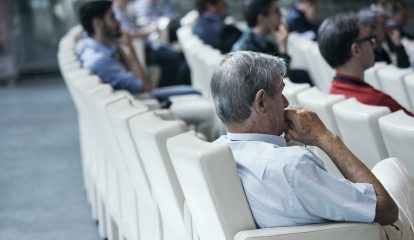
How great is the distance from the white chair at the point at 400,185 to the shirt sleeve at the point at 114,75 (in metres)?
3.80

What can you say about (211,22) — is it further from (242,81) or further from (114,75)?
(242,81)

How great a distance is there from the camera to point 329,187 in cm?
284

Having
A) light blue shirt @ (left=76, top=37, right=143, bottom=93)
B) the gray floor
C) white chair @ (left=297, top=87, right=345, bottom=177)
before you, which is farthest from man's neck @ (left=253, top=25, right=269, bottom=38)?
white chair @ (left=297, top=87, right=345, bottom=177)

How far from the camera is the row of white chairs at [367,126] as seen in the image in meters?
3.49

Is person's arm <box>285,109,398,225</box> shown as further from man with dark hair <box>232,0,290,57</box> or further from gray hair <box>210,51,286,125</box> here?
man with dark hair <box>232,0,290,57</box>

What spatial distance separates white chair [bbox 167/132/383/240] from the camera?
2764 mm

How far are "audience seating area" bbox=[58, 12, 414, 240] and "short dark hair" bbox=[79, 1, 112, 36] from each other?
91 cm

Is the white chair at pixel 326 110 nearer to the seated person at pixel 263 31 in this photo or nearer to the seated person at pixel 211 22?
the seated person at pixel 263 31

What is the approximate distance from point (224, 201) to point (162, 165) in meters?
0.66

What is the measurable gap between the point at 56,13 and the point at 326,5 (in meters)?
4.57

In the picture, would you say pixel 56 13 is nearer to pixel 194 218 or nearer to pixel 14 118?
pixel 14 118

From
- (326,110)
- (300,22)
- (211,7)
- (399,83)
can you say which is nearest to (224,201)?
(326,110)

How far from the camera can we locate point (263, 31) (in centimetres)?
792

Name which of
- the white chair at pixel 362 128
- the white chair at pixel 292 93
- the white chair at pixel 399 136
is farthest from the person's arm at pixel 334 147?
the white chair at pixel 292 93
